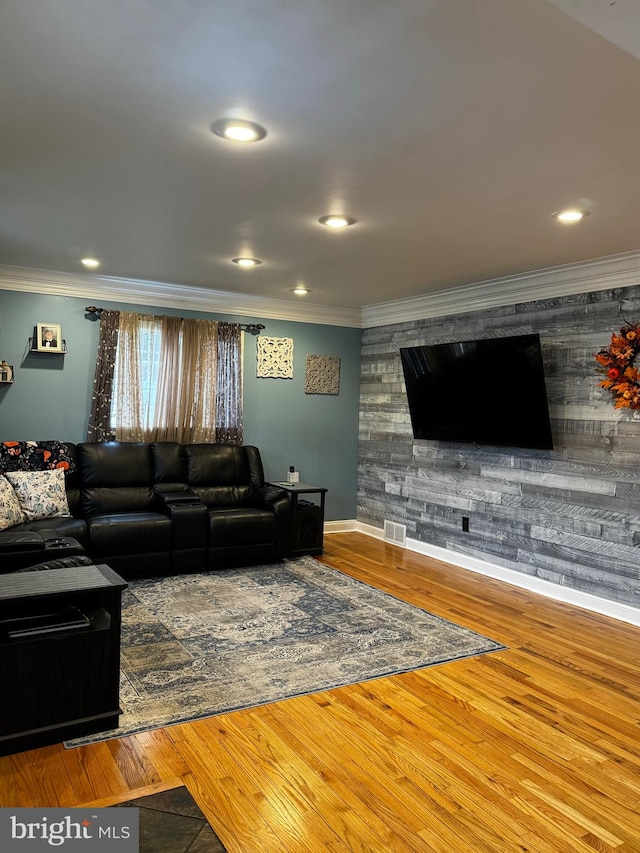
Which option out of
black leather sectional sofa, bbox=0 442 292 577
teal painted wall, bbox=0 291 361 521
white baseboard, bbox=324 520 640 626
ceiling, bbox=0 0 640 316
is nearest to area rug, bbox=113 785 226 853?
ceiling, bbox=0 0 640 316

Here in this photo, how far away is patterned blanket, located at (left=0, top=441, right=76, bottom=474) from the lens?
4.99 m

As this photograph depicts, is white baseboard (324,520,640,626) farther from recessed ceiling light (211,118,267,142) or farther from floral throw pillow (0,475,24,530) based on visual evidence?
recessed ceiling light (211,118,267,142)

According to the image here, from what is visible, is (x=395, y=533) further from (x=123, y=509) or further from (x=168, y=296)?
(x=168, y=296)

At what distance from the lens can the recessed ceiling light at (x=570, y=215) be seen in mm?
3336

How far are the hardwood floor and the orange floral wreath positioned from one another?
1.72 meters

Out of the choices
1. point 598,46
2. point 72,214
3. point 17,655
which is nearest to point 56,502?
point 72,214

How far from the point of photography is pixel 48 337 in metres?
5.41

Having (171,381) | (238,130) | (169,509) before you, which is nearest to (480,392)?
(169,509)

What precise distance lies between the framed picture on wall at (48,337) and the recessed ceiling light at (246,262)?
1.79 metres

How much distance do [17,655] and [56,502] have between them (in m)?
2.58

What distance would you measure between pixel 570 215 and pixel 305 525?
348cm

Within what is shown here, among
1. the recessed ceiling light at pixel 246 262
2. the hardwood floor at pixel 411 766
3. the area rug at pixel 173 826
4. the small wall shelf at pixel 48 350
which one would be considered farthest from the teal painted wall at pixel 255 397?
the area rug at pixel 173 826

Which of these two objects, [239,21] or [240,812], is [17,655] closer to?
[240,812]

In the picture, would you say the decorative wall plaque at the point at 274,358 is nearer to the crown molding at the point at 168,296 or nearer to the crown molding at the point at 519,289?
the crown molding at the point at 168,296
